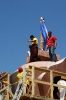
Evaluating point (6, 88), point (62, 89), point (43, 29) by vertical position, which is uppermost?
point (43, 29)

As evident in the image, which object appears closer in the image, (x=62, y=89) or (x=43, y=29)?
(x=62, y=89)

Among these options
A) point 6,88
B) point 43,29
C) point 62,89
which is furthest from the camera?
point 43,29

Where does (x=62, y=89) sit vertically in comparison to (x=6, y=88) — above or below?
below

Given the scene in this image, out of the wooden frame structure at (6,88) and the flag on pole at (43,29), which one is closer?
the wooden frame structure at (6,88)

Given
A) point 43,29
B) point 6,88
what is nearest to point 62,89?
point 6,88

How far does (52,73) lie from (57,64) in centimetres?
147

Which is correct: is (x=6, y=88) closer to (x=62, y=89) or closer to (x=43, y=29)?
(x=62, y=89)

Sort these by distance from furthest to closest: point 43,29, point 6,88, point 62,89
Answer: point 43,29
point 6,88
point 62,89

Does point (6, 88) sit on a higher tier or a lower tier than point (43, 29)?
lower

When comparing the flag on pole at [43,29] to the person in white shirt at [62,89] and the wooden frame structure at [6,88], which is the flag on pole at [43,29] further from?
the person in white shirt at [62,89]

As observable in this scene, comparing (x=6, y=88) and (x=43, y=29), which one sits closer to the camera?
(x=6, y=88)

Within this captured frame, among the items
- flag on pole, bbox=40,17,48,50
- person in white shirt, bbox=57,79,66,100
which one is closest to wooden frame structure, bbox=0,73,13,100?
person in white shirt, bbox=57,79,66,100

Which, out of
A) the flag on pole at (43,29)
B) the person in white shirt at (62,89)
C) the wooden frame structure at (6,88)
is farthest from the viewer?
the flag on pole at (43,29)

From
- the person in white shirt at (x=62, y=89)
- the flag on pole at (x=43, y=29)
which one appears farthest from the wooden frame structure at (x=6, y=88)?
the flag on pole at (x=43, y=29)
